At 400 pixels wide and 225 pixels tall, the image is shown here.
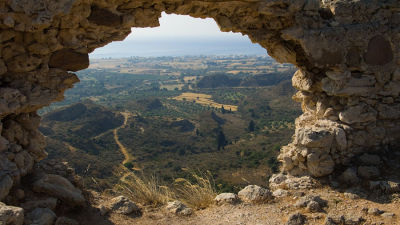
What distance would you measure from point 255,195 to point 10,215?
3122 mm

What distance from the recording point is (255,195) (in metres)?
4.60

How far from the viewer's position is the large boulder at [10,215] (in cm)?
277

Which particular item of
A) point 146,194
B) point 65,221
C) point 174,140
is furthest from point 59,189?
point 174,140

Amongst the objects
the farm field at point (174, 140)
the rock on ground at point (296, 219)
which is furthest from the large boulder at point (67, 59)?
the farm field at point (174, 140)

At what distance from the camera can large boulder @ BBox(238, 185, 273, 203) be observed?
454cm

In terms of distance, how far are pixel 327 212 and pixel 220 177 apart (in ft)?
35.9

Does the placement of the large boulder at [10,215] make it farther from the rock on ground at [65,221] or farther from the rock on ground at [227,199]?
the rock on ground at [227,199]

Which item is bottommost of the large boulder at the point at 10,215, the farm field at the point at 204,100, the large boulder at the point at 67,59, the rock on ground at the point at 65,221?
the farm field at the point at 204,100

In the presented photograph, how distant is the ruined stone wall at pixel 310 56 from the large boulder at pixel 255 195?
78 cm

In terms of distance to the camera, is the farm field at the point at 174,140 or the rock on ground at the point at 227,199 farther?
the farm field at the point at 174,140

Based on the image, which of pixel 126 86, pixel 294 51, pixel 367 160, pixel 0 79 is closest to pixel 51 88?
pixel 0 79

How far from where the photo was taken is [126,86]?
8981 centimetres

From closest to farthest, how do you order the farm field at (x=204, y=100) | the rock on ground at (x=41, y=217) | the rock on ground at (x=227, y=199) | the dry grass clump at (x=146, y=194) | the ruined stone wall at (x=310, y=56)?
the rock on ground at (x=41, y=217) < the ruined stone wall at (x=310, y=56) < the rock on ground at (x=227, y=199) < the dry grass clump at (x=146, y=194) < the farm field at (x=204, y=100)

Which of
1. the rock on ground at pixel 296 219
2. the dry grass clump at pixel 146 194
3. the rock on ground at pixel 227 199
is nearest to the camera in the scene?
the rock on ground at pixel 296 219
